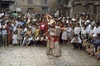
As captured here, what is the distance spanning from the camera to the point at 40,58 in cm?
1460

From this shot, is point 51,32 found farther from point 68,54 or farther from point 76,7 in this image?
point 76,7

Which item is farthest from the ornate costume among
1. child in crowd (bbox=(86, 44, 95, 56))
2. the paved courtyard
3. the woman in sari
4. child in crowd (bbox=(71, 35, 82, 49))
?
child in crowd (bbox=(71, 35, 82, 49))

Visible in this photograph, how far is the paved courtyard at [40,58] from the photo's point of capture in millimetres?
13453

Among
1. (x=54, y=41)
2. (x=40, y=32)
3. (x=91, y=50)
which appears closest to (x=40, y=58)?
(x=54, y=41)

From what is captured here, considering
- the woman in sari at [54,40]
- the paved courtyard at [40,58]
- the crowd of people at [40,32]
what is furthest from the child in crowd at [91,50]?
the woman in sari at [54,40]

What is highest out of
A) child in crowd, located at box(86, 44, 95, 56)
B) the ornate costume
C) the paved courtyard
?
Result: the ornate costume

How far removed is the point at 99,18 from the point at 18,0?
19555mm

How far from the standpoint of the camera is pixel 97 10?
952 inches

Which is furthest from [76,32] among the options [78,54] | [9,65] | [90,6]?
[90,6]

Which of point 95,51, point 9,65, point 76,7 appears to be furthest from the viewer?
point 76,7

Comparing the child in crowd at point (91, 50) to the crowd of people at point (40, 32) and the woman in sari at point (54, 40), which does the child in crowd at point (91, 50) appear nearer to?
the crowd of people at point (40, 32)

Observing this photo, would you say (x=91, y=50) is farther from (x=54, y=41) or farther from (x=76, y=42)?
(x=76, y=42)

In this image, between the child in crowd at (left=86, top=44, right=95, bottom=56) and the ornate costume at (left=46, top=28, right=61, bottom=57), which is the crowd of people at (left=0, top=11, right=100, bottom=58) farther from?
the ornate costume at (left=46, top=28, right=61, bottom=57)

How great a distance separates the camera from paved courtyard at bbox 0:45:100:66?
13.5 meters
